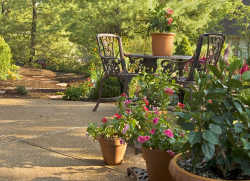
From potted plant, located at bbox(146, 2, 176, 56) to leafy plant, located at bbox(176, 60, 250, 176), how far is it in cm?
348

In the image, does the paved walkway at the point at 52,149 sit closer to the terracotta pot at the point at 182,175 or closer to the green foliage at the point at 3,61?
the terracotta pot at the point at 182,175

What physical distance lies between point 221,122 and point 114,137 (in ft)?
5.20

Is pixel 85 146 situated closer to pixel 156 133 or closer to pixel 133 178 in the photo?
pixel 133 178

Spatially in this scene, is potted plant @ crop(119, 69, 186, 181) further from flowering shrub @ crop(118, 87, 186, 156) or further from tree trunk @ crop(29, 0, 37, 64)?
tree trunk @ crop(29, 0, 37, 64)

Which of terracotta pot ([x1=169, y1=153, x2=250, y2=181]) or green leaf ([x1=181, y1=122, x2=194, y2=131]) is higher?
green leaf ([x1=181, y1=122, x2=194, y2=131])

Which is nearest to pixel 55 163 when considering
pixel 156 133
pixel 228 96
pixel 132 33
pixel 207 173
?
pixel 156 133

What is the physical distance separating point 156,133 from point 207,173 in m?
0.70

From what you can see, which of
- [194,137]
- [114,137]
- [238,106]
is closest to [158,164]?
[114,137]

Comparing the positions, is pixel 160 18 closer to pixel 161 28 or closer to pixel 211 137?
pixel 161 28

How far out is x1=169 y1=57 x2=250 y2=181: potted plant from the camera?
5.90ft

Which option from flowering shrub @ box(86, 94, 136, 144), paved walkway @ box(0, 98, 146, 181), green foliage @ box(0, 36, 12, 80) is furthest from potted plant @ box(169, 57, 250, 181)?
green foliage @ box(0, 36, 12, 80)

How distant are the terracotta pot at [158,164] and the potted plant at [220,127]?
1.73 feet

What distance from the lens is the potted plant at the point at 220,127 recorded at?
1799mm

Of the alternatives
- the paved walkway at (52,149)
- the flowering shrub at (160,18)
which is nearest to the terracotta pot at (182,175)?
the paved walkway at (52,149)
